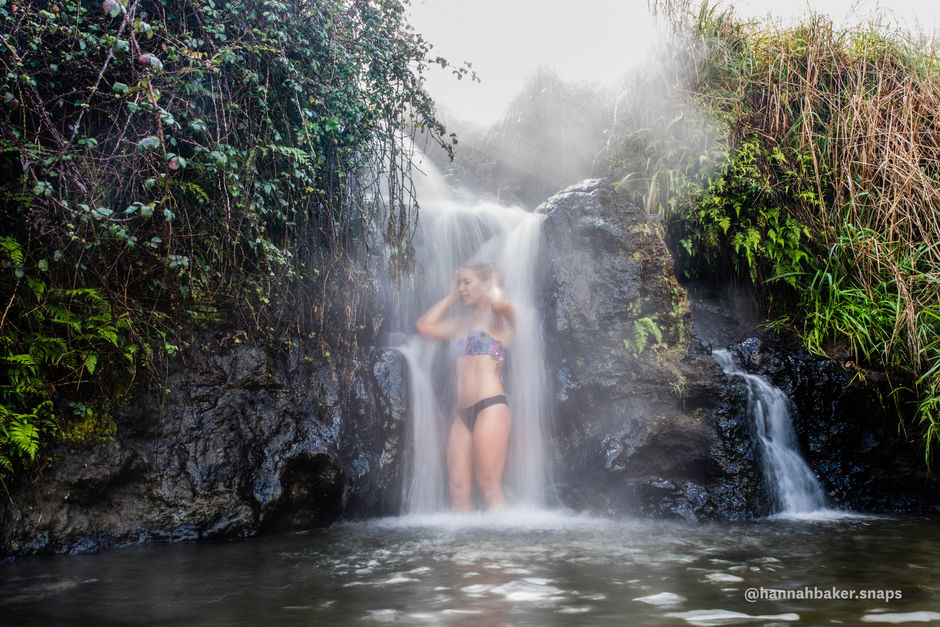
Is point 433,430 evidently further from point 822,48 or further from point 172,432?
point 822,48

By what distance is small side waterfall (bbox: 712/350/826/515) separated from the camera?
185 inches

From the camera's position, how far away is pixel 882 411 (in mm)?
5004

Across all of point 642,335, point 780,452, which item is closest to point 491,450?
point 642,335

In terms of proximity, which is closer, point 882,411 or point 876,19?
point 882,411

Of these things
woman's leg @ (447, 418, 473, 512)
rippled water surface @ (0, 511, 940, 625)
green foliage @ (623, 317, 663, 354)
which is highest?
green foliage @ (623, 317, 663, 354)

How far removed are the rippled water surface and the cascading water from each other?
2.90 ft

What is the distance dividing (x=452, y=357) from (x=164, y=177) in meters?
2.78

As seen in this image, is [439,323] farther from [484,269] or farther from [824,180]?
[824,180]

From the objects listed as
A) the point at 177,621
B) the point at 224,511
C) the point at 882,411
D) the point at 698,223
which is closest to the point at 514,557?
the point at 177,621

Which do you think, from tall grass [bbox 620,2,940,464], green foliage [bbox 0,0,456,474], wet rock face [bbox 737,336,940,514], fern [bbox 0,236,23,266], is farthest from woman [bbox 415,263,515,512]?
fern [bbox 0,236,23,266]

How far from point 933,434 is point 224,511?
18.1 feet

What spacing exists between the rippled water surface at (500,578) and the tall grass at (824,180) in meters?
2.01

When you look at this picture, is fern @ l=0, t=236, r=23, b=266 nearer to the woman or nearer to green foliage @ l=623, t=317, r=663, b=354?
the woman

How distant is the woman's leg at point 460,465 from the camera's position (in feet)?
15.0
